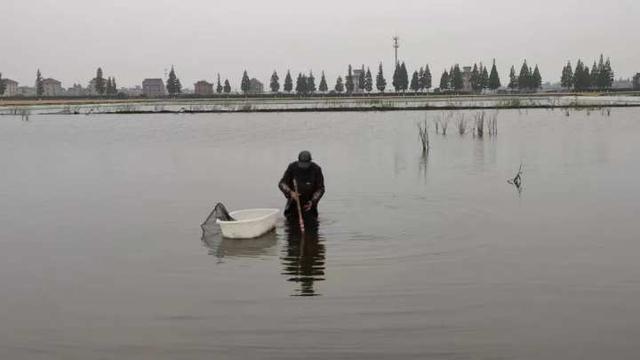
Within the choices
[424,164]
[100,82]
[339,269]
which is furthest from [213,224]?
[100,82]

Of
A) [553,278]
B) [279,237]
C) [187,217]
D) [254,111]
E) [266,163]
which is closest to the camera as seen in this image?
[553,278]

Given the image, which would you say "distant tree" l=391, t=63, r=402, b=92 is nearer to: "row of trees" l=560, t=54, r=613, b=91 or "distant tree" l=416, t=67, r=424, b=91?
"distant tree" l=416, t=67, r=424, b=91

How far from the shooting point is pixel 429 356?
625cm

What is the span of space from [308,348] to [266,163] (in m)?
19.1

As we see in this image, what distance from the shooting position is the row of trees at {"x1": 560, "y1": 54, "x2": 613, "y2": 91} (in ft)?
473

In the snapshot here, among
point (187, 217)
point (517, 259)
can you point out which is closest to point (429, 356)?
point (517, 259)

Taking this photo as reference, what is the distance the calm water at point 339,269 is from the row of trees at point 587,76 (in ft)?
436

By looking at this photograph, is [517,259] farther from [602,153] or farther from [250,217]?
[602,153]

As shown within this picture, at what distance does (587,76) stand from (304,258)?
14879 cm

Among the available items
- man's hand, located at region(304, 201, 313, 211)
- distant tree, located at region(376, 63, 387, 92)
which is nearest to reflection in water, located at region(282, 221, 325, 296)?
man's hand, located at region(304, 201, 313, 211)

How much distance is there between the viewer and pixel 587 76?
145 m

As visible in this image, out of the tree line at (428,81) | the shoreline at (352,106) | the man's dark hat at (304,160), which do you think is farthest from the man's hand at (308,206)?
the tree line at (428,81)

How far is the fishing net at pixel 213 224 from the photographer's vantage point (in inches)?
465

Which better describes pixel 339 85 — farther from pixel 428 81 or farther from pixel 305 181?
pixel 305 181
